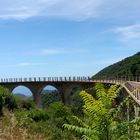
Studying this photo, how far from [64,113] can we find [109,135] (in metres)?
32.7

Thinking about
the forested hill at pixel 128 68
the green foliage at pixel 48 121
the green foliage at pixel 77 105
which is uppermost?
the forested hill at pixel 128 68

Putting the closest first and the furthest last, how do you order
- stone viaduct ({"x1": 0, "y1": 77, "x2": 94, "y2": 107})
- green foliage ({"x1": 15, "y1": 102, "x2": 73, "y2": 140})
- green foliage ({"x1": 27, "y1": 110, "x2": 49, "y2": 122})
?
green foliage ({"x1": 15, "y1": 102, "x2": 73, "y2": 140}) → green foliage ({"x1": 27, "y1": 110, "x2": 49, "y2": 122}) → stone viaduct ({"x1": 0, "y1": 77, "x2": 94, "y2": 107})

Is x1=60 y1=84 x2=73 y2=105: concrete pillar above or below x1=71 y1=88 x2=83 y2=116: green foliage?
above

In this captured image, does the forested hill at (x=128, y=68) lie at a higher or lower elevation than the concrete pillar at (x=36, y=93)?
higher

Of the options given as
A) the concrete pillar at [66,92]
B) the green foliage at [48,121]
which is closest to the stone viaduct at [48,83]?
the concrete pillar at [66,92]

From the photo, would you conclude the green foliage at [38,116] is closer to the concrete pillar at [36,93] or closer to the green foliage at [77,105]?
the green foliage at [77,105]

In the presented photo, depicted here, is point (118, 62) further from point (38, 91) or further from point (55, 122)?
point (55, 122)

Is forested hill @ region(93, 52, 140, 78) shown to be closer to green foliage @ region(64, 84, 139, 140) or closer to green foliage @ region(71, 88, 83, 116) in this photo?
green foliage @ region(71, 88, 83, 116)

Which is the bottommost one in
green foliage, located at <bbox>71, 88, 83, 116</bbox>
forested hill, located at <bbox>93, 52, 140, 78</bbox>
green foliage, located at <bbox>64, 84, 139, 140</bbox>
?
green foliage, located at <bbox>71, 88, 83, 116</bbox>

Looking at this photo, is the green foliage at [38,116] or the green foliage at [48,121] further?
the green foliage at [38,116]

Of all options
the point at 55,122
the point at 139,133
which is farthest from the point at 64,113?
the point at 139,133

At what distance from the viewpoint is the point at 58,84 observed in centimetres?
10725

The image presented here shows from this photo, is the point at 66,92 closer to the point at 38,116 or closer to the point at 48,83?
the point at 48,83

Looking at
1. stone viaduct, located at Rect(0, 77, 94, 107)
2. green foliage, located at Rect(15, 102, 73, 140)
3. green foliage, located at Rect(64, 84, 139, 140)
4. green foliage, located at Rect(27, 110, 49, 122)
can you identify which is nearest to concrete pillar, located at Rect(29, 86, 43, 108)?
stone viaduct, located at Rect(0, 77, 94, 107)
